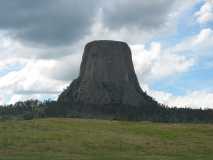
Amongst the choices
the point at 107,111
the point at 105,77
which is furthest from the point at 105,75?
the point at 107,111

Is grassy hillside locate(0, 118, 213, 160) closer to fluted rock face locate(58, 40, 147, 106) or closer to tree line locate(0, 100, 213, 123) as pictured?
tree line locate(0, 100, 213, 123)

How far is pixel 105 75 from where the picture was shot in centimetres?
16462

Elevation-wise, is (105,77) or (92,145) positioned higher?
(105,77)

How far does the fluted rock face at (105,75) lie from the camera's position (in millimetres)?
152500

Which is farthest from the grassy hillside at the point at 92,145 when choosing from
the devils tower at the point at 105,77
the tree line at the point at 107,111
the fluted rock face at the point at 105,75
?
the fluted rock face at the point at 105,75

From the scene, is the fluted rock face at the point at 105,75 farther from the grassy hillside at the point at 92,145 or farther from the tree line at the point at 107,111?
the grassy hillside at the point at 92,145

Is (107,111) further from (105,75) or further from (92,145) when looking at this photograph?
(92,145)

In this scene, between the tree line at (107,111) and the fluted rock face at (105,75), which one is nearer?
the tree line at (107,111)

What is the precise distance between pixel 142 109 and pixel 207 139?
88681 millimetres

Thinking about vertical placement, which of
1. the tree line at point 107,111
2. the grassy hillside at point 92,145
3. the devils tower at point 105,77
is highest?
the devils tower at point 105,77

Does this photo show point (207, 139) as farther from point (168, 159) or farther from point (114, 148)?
point (168, 159)

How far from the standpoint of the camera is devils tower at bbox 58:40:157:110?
496ft

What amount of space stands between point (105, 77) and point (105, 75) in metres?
0.96

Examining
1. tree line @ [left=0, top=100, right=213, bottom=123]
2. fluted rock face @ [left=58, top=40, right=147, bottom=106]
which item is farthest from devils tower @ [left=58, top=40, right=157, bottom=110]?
tree line @ [left=0, top=100, right=213, bottom=123]
